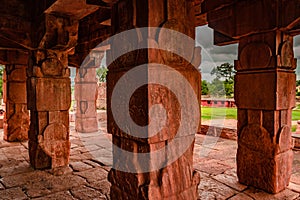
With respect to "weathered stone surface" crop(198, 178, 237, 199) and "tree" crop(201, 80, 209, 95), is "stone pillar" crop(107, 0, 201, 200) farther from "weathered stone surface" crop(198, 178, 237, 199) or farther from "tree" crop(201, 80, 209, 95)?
"tree" crop(201, 80, 209, 95)

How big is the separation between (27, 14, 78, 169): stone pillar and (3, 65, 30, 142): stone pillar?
289cm

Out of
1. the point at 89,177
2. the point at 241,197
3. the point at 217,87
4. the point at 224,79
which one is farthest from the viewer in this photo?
the point at 224,79

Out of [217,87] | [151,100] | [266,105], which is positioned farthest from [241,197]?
[217,87]

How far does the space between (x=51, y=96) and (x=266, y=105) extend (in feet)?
10.8

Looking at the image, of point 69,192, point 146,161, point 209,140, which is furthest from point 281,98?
point 209,140

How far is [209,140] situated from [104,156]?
3046mm

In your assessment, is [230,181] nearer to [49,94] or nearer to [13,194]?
[13,194]

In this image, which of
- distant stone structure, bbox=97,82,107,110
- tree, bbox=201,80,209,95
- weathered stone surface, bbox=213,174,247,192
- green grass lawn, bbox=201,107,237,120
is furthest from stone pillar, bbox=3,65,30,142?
tree, bbox=201,80,209,95

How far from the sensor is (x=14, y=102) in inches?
262

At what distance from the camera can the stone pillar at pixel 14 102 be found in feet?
21.6

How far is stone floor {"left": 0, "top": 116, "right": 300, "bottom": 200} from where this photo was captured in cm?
308

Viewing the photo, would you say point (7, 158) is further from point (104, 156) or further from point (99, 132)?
point (99, 132)

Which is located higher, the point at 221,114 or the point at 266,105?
the point at 266,105

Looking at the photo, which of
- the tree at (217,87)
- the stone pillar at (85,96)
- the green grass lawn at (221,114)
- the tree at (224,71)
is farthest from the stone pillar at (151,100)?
the tree at (224,71)
